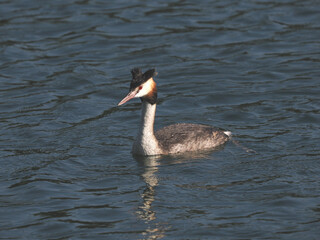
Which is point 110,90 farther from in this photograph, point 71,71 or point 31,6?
point 31,6

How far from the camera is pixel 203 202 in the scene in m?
10.8

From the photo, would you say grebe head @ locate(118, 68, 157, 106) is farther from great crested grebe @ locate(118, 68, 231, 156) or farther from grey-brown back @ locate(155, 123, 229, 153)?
grey-brown back @ locate(155, 123, 229, 153)

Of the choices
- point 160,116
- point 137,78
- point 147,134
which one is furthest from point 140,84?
point 160,116

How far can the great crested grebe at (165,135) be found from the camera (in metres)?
12.6

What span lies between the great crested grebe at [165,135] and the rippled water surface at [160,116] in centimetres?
24

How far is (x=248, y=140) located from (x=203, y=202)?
2926 millimetres

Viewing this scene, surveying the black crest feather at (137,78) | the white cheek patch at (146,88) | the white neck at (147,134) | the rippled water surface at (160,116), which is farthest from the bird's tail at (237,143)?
the black crest feather at (137,78)

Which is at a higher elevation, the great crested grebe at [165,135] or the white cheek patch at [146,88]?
the white cheek patch at [146,88]

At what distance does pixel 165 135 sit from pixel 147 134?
1.51 ft

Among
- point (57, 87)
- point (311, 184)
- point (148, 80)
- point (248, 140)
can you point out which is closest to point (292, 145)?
point (248, 140)

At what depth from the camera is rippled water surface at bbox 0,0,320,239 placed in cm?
1042

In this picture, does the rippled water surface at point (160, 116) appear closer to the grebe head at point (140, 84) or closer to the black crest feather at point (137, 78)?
the grebe head at point (140, 84)

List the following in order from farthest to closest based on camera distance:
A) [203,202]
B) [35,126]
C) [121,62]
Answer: [121,62] < [35,126] < [203,202]

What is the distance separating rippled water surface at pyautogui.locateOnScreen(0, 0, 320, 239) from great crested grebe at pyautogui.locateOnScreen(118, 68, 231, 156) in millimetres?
236
